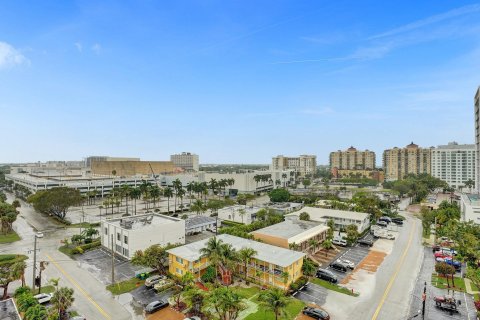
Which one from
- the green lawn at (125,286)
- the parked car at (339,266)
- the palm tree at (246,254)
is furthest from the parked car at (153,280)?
the parked car at (339,266)

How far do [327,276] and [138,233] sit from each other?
28.5m

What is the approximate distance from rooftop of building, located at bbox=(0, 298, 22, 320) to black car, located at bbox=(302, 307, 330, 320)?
2493 centimetres

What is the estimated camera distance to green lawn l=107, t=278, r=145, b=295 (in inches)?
1302

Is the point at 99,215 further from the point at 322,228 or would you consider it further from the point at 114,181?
the point at 322,228

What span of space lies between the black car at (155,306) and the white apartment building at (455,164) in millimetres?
163195

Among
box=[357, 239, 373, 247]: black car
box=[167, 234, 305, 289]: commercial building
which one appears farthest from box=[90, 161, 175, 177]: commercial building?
box=[357, 239, 373, 247]: black car

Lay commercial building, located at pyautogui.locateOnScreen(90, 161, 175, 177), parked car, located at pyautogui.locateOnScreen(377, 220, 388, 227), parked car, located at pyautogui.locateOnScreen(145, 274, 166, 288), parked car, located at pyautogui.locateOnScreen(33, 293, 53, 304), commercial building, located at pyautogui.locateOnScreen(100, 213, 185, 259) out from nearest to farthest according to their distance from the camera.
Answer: parked car, located at pyautogui.locateOnScreen(33, 293, 53, 304), parked car, located at pyautogui.locateOnScreen(145, 274, 166, 288), commercial building, located at pyautogui.locateOnScreen(100, 213, 185, 259), parked car, located at pyautogui.locateOnScreen(377, 220, 388, 227), commercial building, located at pyautogui.locateOnScreen(90, 161, 175, 177)

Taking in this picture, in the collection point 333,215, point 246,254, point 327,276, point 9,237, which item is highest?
point 246,254

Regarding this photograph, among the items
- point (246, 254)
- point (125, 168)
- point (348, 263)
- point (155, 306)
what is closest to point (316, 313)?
point (246, 254)

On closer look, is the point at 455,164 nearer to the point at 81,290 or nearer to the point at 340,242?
the point at 340,242

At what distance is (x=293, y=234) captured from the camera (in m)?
46.5

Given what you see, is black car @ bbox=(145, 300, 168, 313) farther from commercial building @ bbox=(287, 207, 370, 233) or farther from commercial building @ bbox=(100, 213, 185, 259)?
commercial building @ bbox=(287, 207, 370, 233)

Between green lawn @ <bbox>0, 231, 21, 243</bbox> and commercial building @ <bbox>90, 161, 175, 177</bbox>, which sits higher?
commercial building @ <bbox>90, 161, 175, 177</bbox>

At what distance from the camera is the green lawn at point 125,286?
3306 cm
